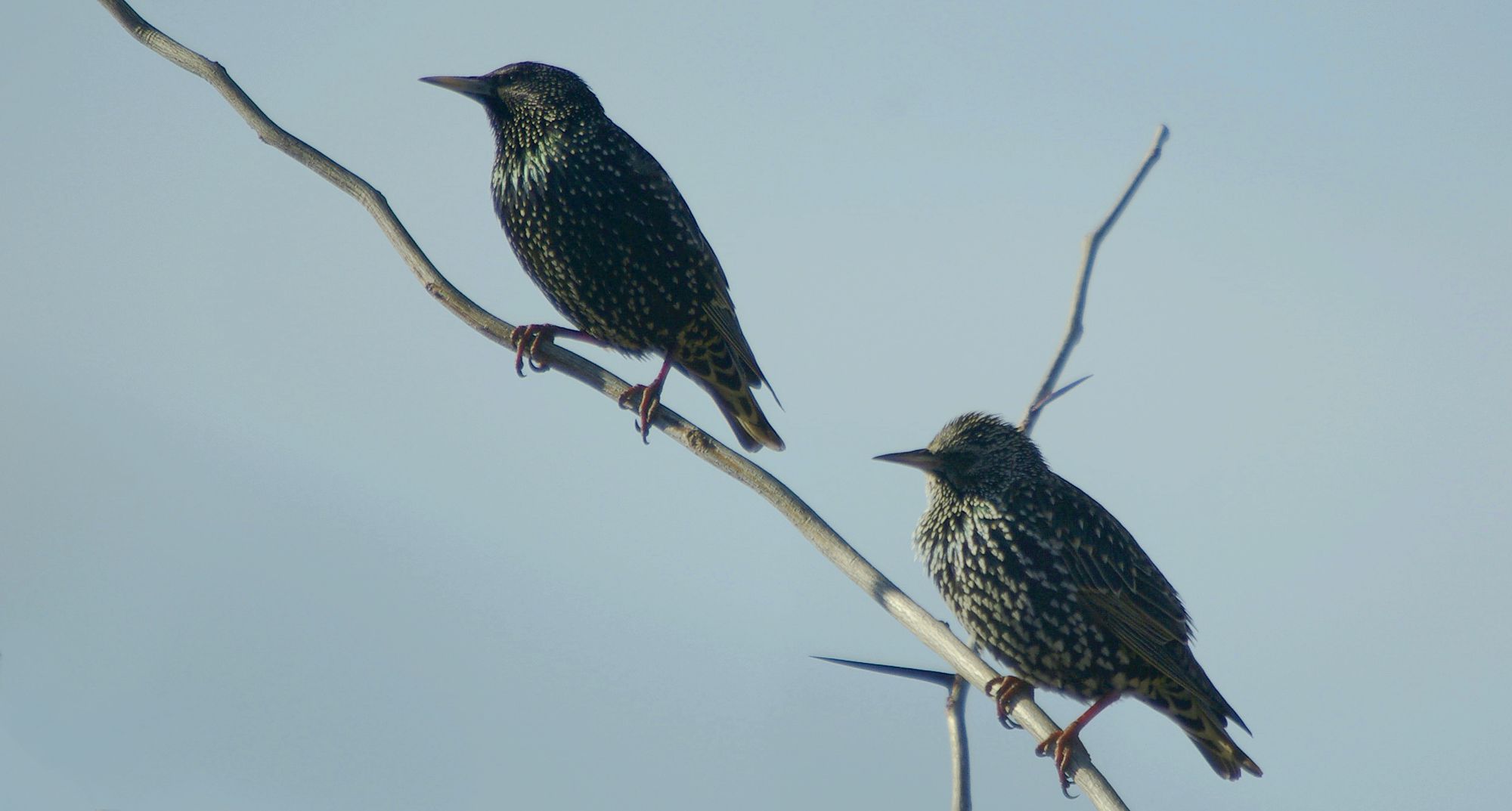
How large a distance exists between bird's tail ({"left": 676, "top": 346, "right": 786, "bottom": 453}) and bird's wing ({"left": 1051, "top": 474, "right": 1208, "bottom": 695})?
1219 mm

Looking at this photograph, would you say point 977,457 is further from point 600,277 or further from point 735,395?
point 600,277

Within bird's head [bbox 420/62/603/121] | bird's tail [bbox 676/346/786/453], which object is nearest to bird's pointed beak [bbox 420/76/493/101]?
bird's head [bbox 420/62/603/121]

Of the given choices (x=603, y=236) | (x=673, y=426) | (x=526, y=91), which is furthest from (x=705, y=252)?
(x=673, y=426)

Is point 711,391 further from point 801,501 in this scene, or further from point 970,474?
point 801,501

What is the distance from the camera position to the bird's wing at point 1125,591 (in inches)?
191

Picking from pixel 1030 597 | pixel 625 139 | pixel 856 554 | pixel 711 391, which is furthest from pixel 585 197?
pixel 856 554

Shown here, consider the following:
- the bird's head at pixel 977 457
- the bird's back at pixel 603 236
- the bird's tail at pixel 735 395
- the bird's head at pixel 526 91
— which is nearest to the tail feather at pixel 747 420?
the bird's tail at pixel 735 395

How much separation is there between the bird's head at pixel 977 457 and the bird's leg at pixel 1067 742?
749mm

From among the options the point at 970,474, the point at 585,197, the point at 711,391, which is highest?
the point at 585,197

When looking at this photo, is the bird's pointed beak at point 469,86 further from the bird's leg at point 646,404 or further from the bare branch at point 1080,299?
the bare branch at point 1080,299

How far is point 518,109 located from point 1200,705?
10.1 feet

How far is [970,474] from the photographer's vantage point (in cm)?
518

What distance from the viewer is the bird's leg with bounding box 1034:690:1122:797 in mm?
4132

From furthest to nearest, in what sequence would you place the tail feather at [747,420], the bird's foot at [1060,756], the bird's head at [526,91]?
the tail feather at [747,420]
the bird's head at [526,91]
the bird's foot at [1060,756]
